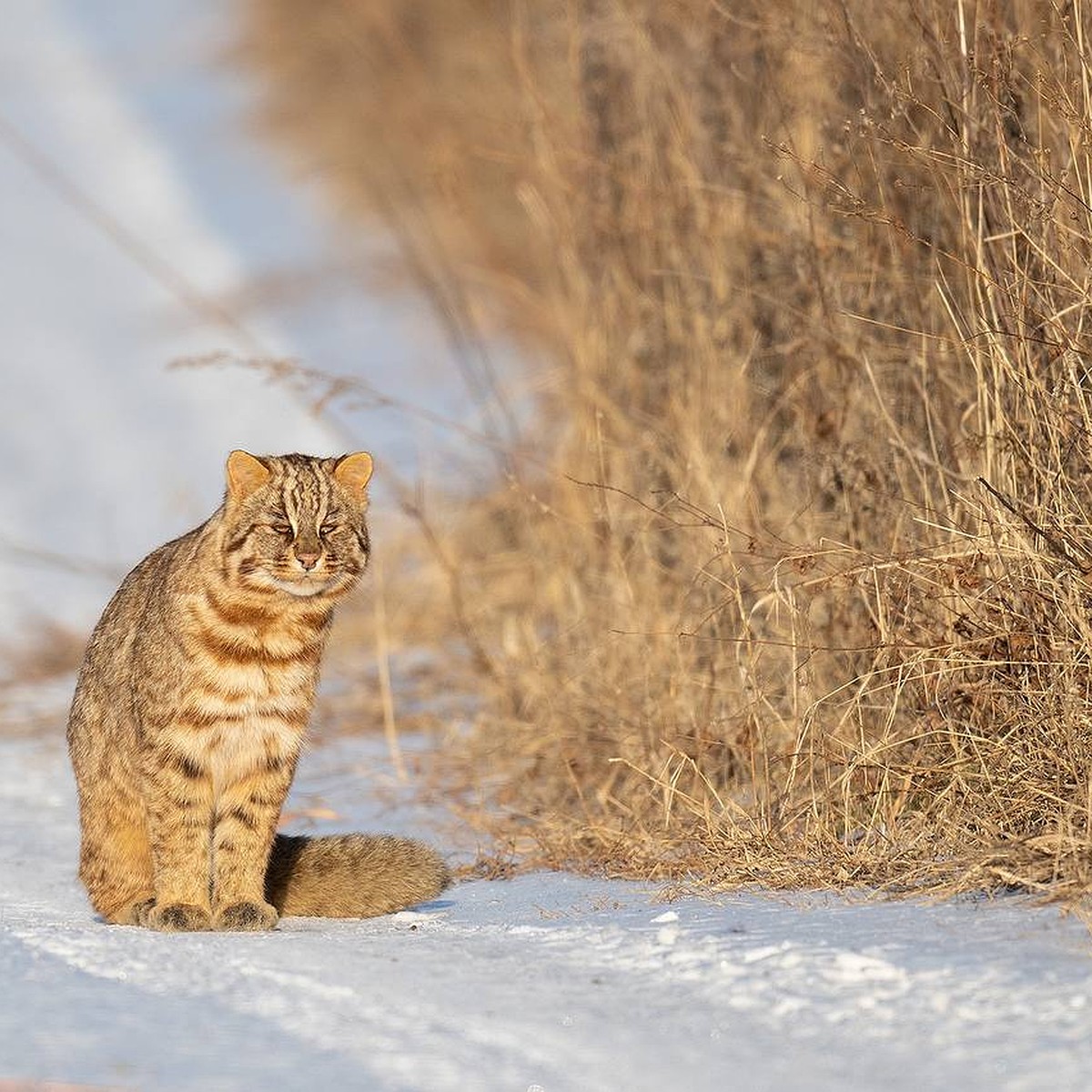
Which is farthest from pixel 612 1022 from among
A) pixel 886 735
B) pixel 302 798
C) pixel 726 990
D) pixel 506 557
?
pixel 506 557

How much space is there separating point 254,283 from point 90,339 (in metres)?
1.41

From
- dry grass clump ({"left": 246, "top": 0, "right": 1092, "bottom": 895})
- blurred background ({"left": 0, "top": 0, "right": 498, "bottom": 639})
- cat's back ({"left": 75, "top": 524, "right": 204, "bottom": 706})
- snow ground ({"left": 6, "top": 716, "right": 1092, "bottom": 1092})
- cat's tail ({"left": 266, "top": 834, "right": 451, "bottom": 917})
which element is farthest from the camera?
blurred background ({"left": 0, "top": 0, "right": 498, "bottom": 639})

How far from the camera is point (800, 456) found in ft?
18.3

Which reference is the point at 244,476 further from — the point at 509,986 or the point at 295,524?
the point at 509,986

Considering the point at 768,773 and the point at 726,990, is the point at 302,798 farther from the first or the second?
the point at 726,990

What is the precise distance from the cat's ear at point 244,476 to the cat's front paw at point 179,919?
924mm

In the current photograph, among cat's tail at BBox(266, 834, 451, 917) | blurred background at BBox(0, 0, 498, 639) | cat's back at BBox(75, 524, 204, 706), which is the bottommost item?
cat's tail at BBox(266, 834, 451, 917)

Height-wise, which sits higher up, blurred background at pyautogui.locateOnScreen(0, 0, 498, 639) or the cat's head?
blurred background at pyautogui.locateOnScreen(0, 0, 498, 639)

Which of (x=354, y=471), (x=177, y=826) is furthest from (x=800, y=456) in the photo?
(x=177, y=826)

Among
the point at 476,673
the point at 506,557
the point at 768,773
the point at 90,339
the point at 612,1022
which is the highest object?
the point at 90,339

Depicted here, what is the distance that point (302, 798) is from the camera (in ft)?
19.7

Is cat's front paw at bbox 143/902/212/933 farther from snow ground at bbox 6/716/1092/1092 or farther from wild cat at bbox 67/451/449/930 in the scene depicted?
snow ground at bbox 6/716/1092/1092

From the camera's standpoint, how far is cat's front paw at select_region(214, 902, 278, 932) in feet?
13.7

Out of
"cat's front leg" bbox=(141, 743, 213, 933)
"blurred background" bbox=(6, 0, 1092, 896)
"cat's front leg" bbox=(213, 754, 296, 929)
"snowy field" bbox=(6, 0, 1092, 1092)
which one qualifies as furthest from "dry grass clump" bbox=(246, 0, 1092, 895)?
"cat's front leg" bbox=(141, 743, 213, 933)
